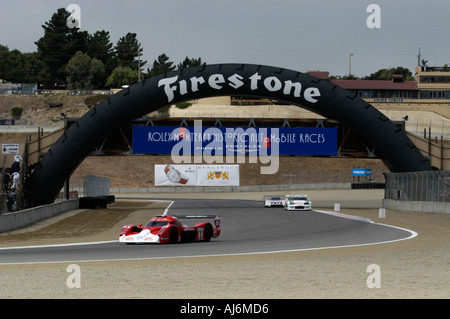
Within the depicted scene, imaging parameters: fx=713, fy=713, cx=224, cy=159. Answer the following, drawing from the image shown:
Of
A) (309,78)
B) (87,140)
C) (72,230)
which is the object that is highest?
(309,78)

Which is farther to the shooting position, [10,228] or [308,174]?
[308,174]

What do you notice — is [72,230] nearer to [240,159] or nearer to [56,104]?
[240,159]

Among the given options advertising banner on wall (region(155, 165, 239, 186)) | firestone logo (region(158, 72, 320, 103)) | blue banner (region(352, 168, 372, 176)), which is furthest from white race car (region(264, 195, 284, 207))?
blue banner (region(352, 168, 372, 176))

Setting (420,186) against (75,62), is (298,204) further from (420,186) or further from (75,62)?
(75,62)

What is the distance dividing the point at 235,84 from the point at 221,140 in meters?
6.07

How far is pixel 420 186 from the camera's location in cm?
3934

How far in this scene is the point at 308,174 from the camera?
9625 centimetres

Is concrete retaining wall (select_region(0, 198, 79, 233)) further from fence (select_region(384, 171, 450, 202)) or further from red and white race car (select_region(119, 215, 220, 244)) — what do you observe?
fence (select_region(384, 171, 450, 202))

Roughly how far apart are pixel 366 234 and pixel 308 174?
2773 inches

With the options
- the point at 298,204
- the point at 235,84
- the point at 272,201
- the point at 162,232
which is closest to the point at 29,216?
the point at 162,232

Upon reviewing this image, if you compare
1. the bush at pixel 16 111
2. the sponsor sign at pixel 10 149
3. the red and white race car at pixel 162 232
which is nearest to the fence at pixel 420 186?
the red and white race car at pixel 162 232
